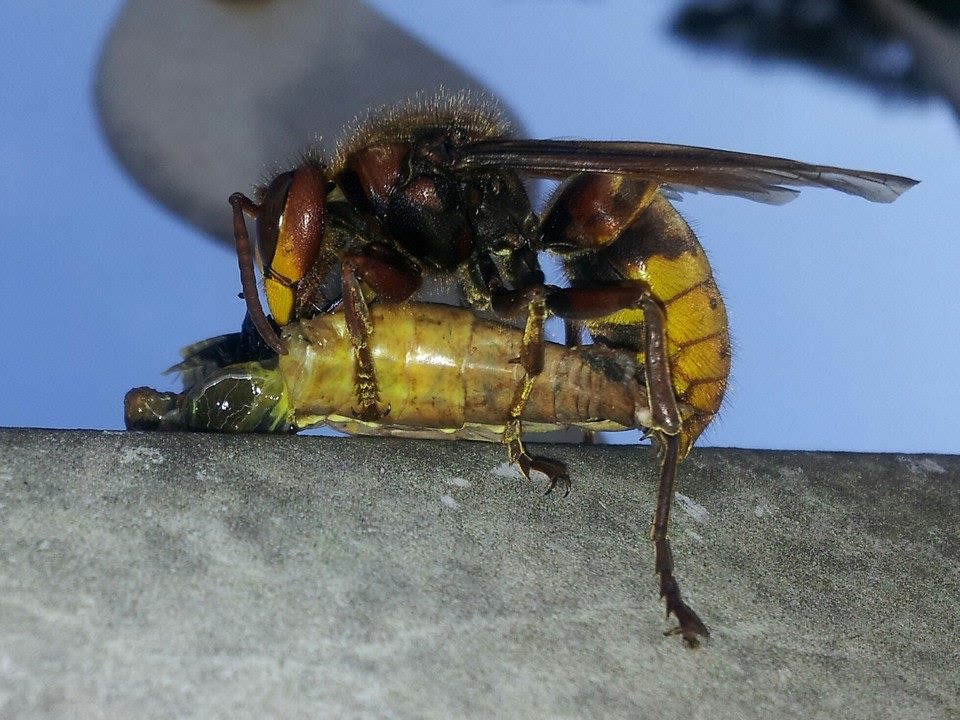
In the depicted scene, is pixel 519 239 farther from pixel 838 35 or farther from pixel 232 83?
pixel 838 35

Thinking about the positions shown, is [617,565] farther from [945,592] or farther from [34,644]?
[34,644]

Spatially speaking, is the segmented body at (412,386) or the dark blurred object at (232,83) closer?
the segmented body at (412,386)

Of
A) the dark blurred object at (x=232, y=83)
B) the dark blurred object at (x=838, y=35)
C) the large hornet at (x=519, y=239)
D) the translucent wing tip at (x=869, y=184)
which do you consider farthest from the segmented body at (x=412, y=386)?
the dark blurred object at (x=838, y=35)

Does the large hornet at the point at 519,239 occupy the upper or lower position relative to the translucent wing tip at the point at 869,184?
lower

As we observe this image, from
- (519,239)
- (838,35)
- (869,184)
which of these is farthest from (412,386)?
(838,35)

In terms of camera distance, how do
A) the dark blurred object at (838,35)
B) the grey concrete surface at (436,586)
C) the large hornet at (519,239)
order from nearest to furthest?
the grey concrete surface at (436,586)
the large hornet at (519,239)
the dark blurred object at (838,35)

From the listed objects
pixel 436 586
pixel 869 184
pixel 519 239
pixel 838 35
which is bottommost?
pixel 436 586

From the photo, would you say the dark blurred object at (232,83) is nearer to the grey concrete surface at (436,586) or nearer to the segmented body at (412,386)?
the segmented body at (412,386)
